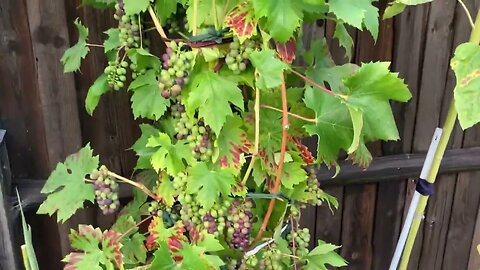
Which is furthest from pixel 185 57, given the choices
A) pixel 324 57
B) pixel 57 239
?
pixel 57 239

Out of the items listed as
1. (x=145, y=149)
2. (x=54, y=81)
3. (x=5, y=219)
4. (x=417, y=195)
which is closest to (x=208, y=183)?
(x=145, y=149)

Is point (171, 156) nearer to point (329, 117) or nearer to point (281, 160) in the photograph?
point (281, 160)

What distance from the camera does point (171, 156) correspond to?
131cm

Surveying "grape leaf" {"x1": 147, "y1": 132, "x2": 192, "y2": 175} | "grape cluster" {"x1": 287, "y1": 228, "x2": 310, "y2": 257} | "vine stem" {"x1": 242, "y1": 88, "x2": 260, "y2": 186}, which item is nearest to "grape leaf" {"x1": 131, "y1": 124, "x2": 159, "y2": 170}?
"grape leaf" {"x1": 147, "y1": 132, "x2": 192, "y2": 175}

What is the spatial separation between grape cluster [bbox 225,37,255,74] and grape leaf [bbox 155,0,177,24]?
0.15 m

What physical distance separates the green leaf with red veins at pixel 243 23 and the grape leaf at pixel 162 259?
417mm

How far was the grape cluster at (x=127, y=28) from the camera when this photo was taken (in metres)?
1.34

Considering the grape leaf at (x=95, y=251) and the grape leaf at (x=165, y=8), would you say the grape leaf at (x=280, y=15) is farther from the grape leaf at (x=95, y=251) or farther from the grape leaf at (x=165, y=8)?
the grape leaf at (x=95, y=251)

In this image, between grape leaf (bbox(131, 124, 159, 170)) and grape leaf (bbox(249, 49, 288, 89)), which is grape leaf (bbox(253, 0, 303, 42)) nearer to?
grape leaf (bbox(249, 49, 288, 89))

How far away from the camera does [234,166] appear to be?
1292 mm

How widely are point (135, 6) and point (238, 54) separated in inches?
9.1

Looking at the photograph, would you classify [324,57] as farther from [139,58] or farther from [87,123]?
[87,123]

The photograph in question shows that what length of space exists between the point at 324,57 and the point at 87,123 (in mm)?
819

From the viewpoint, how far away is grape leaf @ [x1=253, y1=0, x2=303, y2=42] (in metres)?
1.14
